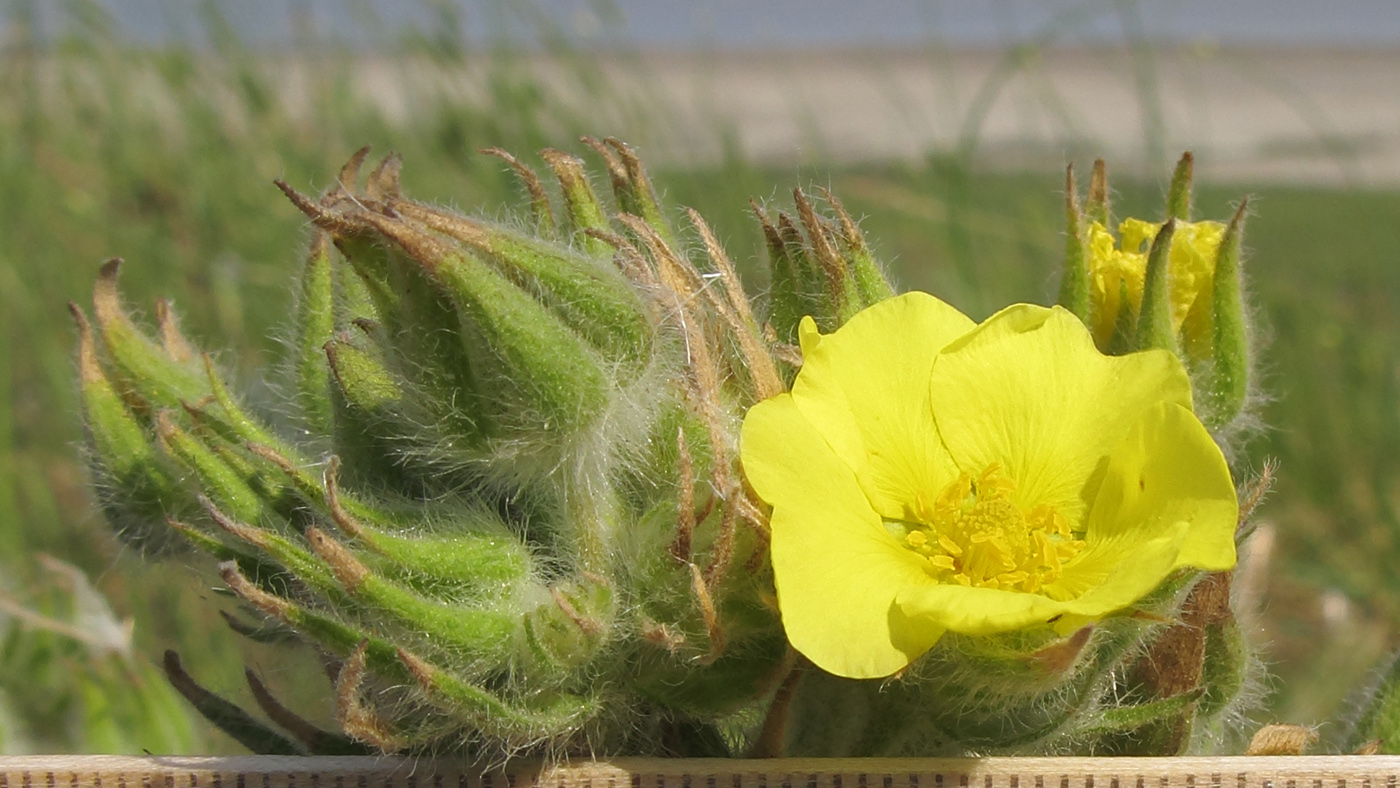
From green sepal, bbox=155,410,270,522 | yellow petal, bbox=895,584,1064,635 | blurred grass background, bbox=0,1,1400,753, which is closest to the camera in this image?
yellow petal, bbox=895,584,1064,635

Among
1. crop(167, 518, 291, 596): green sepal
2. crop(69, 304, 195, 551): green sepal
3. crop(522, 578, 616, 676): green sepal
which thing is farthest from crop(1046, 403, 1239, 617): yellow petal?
crop(69, 304, 195, 551): green sepal

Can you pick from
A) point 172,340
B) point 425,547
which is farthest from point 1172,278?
point 172,340

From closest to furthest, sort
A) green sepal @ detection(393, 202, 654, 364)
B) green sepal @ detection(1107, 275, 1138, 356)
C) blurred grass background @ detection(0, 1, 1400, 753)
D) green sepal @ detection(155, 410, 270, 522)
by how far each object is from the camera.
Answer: green sepal @ detection(393, 202, 654, 364) < green sepal @ detection(155, 410, 270, 522) < green sepal @ detection(1107, 275, 1138, 356) < blurred grass background @ detection(0, 1, 1400, 753)

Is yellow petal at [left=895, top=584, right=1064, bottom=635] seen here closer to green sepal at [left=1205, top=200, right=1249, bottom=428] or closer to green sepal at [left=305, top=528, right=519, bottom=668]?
green sepal at [left=305, top=528, right=519, bottom=668]

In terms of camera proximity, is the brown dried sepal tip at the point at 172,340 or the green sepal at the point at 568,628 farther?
the brown dried sepal tip at the point at 172,340

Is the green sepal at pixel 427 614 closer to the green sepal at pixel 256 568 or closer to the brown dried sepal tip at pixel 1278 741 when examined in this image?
the green sepal at pixel 256 568

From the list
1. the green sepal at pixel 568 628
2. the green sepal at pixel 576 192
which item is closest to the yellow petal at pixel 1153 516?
the green sepal at pixel 568 628
